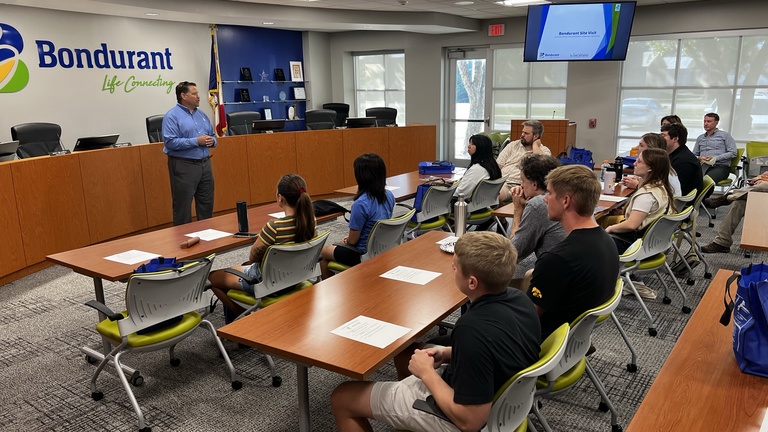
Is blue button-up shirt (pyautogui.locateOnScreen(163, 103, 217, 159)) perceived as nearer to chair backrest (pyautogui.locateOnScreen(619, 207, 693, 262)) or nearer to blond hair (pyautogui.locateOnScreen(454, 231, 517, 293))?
chair backrest (pyautogui.locateOnScreen(619, 207, 693, 262))

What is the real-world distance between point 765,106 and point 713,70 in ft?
3.03

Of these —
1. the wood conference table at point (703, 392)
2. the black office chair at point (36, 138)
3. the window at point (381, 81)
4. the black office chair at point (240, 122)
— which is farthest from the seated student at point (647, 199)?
the window at point (381, 81)

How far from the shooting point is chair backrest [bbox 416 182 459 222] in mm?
5145

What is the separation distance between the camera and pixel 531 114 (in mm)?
10953

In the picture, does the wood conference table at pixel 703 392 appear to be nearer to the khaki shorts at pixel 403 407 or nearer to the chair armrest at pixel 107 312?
the khaki shorts at pixel 403 407

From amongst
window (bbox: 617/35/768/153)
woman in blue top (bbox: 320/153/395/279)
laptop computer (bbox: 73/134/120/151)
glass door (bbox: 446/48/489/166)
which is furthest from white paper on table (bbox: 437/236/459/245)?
glass door (bbox: 446/48/489/166)

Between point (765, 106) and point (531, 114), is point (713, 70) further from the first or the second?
point (531, 114)

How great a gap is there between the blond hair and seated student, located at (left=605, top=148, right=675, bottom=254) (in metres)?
2.52

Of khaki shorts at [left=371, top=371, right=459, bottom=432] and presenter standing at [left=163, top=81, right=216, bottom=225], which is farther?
presenter standing at [left=163, top=81, right=216, bottom=225]

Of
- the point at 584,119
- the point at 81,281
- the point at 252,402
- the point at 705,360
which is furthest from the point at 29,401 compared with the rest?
the point at 584,119

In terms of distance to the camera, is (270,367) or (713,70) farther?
(713,70)

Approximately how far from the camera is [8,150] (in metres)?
5.40

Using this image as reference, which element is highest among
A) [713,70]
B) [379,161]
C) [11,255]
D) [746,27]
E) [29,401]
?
→ [746,27]

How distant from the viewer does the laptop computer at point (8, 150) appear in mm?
5300
